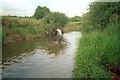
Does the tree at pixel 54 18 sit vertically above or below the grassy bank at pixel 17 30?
above

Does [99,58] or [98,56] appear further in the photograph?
[98,56]

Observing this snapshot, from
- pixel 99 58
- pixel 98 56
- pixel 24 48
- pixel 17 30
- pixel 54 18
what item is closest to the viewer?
pixel 99 58

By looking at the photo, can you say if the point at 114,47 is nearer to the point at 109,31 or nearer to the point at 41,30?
the point at 109,31

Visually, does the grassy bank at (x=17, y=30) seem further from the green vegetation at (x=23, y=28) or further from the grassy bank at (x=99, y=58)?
the grassy bank at (x=99, y=58)

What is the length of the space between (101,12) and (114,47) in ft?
22.8

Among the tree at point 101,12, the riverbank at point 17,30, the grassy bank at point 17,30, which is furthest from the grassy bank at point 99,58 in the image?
the grassy bank at point 17,30

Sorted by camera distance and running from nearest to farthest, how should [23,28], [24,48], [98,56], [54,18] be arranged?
[98,56], [24,48], [23,28], [54,18]

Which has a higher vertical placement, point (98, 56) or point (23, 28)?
point (23, 28)

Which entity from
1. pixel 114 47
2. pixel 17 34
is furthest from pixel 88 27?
pixel 17 34

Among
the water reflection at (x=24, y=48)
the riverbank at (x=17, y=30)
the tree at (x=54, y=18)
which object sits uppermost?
the tree at (x=54, y=18)

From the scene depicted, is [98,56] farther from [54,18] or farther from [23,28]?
[54,18]

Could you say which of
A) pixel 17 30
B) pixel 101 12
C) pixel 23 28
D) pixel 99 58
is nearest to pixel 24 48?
pixel 101 12

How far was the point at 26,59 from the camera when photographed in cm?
1577

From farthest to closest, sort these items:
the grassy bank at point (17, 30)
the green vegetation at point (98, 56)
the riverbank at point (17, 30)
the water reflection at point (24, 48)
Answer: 1. the grassy bank at point (17, 30)
2. the riverbank at point (17, 30)
3. the water reflection at point (24, 48)
4. the green vegetation at point (98, 56)
